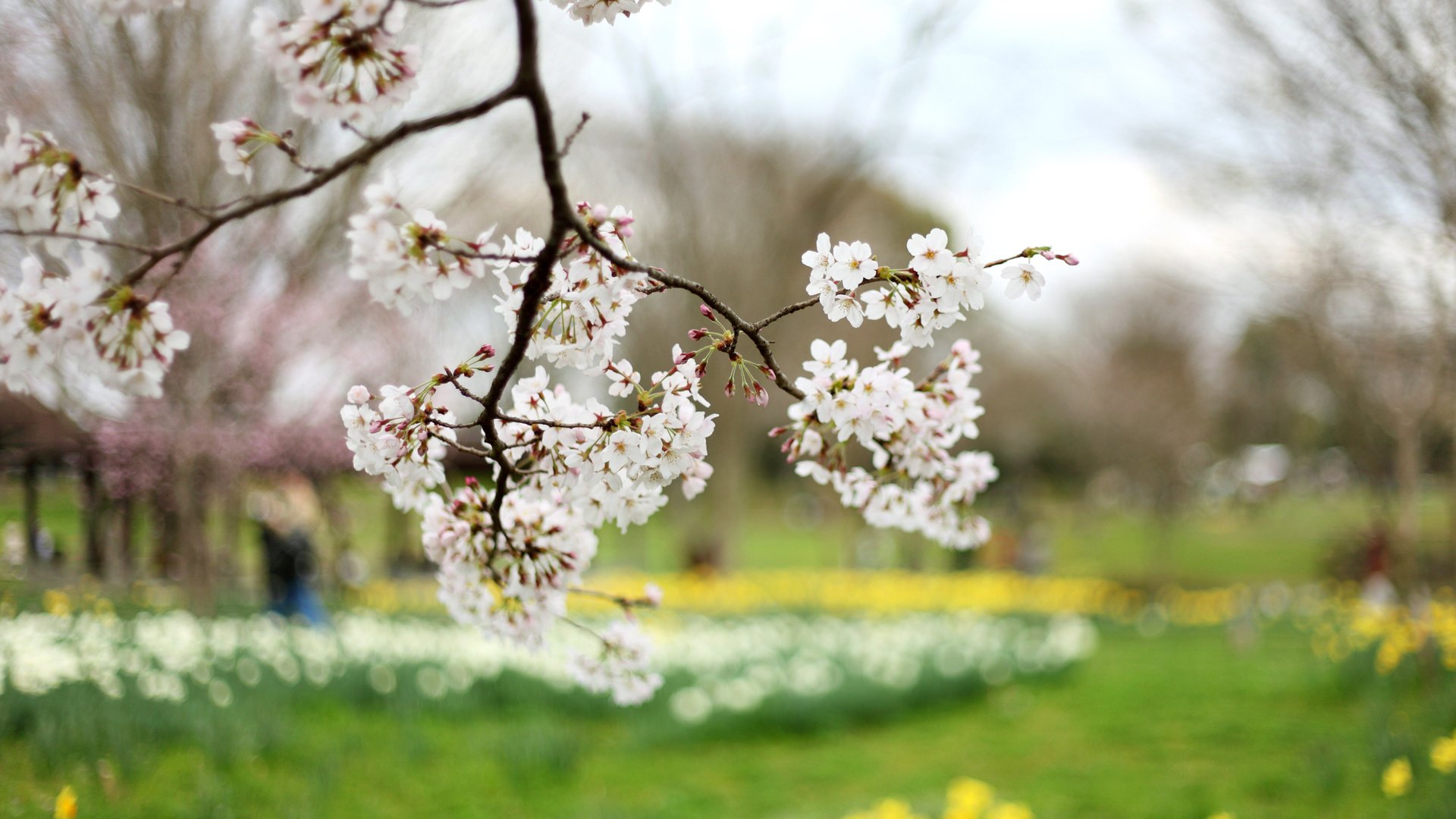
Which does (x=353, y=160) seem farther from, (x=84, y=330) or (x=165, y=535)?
(x=165, y=535)

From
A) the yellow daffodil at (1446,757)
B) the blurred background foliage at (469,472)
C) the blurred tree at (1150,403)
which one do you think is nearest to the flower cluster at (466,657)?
the blurred background foliage at (469,472)

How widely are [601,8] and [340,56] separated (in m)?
0.47

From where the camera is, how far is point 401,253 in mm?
1325

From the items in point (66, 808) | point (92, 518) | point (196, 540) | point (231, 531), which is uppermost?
point (231, 531)

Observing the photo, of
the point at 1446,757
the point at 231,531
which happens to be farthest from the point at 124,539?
the point at 1446,757

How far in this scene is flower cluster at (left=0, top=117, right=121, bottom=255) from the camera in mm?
1265

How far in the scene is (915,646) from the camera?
629cm

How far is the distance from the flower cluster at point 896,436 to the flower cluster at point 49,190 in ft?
3.57

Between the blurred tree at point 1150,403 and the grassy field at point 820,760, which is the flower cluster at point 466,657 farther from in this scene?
the blurred tree at point 1150,403

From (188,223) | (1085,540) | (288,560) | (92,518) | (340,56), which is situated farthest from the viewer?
(1085,540)

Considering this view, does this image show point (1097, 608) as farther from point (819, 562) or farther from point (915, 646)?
point (819, 562)

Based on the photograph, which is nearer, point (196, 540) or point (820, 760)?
point (820, 760)

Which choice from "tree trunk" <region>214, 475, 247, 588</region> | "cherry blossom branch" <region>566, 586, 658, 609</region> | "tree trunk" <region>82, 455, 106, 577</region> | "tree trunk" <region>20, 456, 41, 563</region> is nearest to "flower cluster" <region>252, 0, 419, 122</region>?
"cherry blossom branch" <region>566, 586, 658, 609</region>

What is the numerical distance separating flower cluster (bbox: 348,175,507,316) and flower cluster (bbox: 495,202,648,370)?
0.10 m
